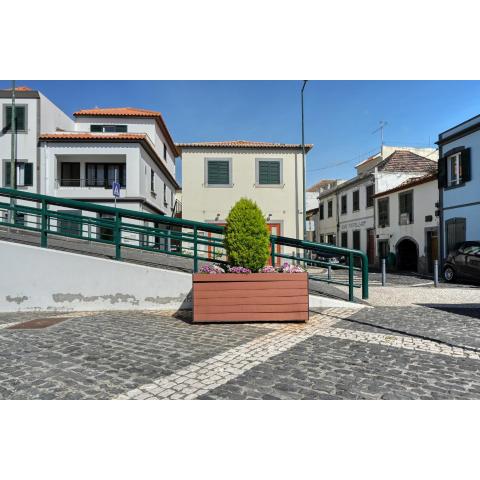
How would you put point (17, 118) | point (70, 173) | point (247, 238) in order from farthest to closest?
point (70, 173), point (17, 118), point (247, 238)

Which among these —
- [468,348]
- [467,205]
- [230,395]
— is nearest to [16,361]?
[230,395]

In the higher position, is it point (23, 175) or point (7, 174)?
point (7, 174)

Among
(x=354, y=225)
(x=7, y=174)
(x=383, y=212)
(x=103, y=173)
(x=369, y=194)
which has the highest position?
(x=103, y=173)

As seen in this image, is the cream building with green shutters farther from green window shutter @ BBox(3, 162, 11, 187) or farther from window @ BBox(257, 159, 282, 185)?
green window shutter @ BBox(3, 162, 11, 187)

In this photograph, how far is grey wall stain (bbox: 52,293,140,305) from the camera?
21.2 ft

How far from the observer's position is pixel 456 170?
49.0ft

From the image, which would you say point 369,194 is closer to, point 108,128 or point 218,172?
point 218,172

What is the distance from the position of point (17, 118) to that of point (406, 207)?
24024 millimetres

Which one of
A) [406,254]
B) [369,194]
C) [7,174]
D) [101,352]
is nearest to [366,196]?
[369,194]

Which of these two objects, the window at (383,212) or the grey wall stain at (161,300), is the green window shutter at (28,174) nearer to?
the grey wall stain at (161,300)

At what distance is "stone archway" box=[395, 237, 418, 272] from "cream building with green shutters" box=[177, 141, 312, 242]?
23.8 feet

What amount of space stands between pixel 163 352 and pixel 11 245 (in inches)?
184

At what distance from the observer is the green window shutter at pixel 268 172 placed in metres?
18.0

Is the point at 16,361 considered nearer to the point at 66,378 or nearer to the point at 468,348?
the point at 66,378
